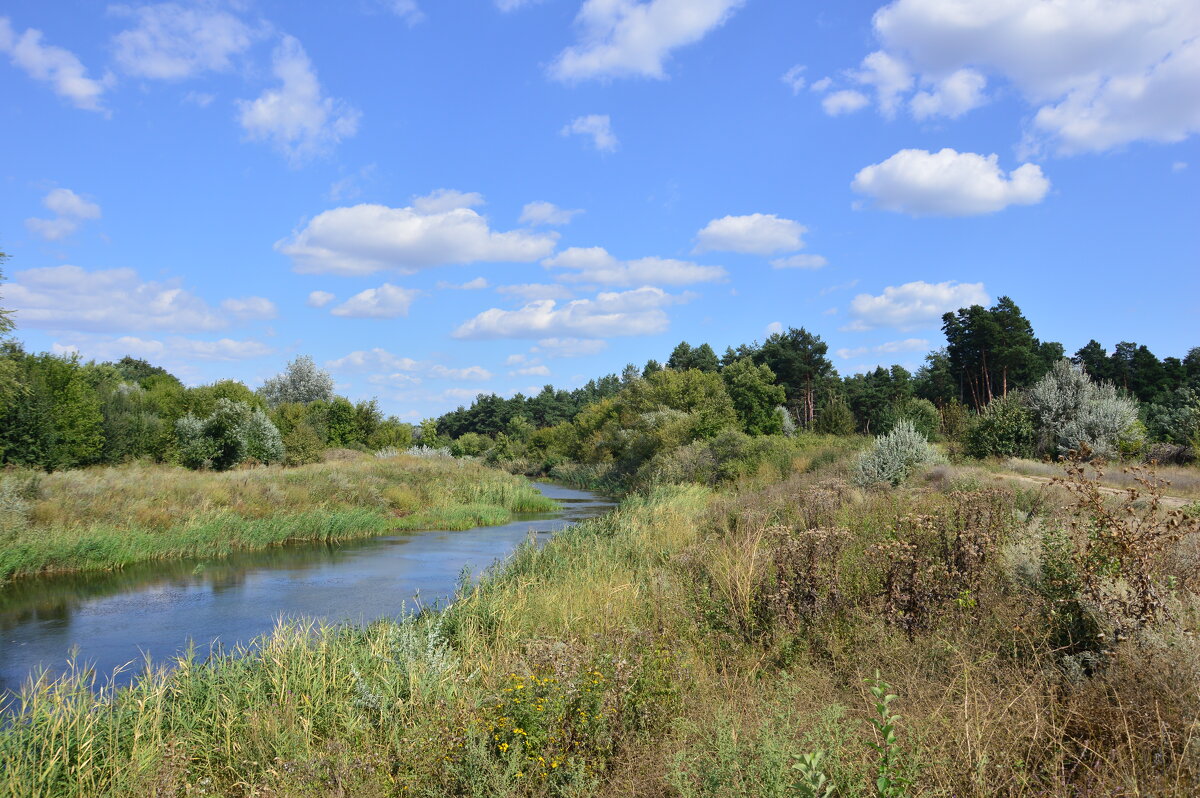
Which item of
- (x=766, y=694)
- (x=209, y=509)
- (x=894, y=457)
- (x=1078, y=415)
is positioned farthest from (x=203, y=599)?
(x=1078, y=415)

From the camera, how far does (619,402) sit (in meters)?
56.0

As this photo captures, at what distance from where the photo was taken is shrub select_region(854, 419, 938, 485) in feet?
48.9

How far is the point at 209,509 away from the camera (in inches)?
769

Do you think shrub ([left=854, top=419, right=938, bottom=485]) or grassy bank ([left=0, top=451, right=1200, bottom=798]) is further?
shrub ([left=854, top=419, right=938, bottom=485])

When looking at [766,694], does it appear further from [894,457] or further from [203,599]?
[894,457]

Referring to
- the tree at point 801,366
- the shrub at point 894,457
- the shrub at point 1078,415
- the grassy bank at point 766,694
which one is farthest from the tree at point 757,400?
the grassy bank at point 766,694

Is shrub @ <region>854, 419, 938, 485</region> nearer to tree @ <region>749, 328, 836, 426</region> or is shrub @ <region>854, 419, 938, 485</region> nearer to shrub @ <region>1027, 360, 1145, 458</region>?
shrub @ <region>1027, 360, 1145, 458</region>

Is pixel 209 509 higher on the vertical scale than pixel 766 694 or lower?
higher

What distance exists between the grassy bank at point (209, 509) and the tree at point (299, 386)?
2988cm

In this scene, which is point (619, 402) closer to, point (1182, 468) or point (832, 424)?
point (832, 424)

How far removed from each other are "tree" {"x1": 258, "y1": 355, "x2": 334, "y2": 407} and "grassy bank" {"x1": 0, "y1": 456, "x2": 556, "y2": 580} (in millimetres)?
29882

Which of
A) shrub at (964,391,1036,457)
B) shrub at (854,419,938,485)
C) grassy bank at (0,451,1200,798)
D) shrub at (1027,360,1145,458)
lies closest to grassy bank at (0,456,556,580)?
grassy bank at (0,451,1200,798)

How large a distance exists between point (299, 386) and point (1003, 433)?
52.0m

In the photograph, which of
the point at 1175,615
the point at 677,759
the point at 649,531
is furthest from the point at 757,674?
the point at 649,531
